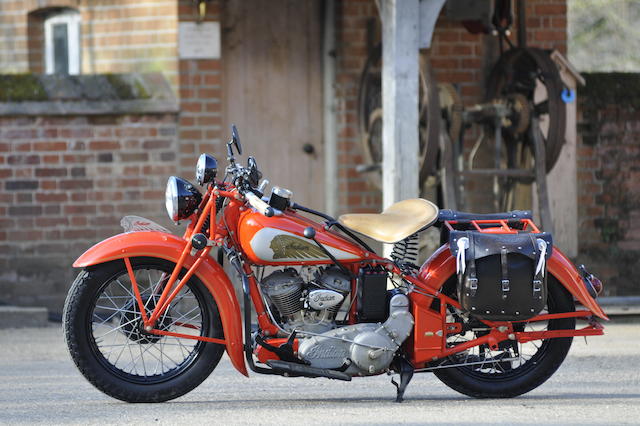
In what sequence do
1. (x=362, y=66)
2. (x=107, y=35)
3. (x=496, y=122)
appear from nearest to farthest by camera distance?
(x=496, y=122)
(x=362, y=66)
(x=107, y=35)

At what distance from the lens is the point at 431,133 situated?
30.7 feet

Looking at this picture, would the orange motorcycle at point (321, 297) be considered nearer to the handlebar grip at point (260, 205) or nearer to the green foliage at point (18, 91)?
the handlebar grip at point (260, 205)

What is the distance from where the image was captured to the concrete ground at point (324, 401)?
17.5 feet

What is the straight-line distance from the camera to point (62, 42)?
11.3 m

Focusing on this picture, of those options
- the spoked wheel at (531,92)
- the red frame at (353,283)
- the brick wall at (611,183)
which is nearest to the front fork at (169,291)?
the red frame at (353,283)

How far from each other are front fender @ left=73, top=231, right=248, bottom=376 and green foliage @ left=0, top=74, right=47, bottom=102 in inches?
193

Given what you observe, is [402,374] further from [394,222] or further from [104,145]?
[104,145]

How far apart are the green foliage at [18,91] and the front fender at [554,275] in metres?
5.40

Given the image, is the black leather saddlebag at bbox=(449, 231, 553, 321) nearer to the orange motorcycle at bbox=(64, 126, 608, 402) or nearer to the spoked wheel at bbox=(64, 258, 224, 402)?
the orange motorcycle at bbox=(64, 126, 608, 402)

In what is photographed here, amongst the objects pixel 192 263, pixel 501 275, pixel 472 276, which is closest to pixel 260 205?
pixel 192 263

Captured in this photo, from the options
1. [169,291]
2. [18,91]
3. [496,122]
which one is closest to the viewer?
[169,291]

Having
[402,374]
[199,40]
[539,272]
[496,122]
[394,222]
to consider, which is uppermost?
[199,40]

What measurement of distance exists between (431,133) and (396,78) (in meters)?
0.79

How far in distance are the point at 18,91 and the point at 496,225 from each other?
556 cm
